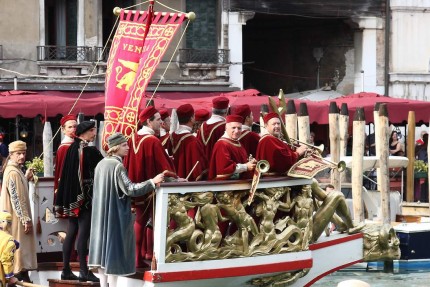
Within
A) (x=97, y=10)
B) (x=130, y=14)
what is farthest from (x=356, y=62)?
(x=130, y=14)

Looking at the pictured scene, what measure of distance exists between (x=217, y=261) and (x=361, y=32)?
20.6m

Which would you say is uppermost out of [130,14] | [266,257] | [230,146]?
[130,14]

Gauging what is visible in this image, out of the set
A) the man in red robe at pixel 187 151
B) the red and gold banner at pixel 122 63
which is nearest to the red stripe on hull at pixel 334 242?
the man in red robe at pixel 187 151

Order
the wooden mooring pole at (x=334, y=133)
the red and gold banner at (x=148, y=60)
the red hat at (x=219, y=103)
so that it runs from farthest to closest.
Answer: the wooden mooring pole at (x=334, y=133)
the red hat at (x=219, y=103)
the red and gold banner at (x=148, y=60)

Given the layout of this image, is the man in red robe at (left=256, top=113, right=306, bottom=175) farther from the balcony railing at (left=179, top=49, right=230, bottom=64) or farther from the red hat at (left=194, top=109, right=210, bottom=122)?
the balcony railing at (left=179, top=49, right=230, bottom=64)

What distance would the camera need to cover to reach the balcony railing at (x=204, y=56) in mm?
32375

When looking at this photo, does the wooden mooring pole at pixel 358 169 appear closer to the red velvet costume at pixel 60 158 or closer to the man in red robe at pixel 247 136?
the man in red robe at pixel 247 136

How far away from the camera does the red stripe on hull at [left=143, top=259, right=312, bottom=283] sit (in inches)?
543

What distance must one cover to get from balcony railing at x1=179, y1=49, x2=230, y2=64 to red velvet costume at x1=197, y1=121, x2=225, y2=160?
1679 centimetres

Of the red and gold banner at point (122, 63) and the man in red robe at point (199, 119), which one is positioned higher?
the red and gold banner at point (122, 63)

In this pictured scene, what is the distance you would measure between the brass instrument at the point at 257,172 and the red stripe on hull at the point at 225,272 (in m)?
0.64

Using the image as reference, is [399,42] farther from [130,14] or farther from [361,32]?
[130,14]

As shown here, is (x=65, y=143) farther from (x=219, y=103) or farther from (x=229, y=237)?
(x=229, y=237)

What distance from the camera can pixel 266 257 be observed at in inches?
574
